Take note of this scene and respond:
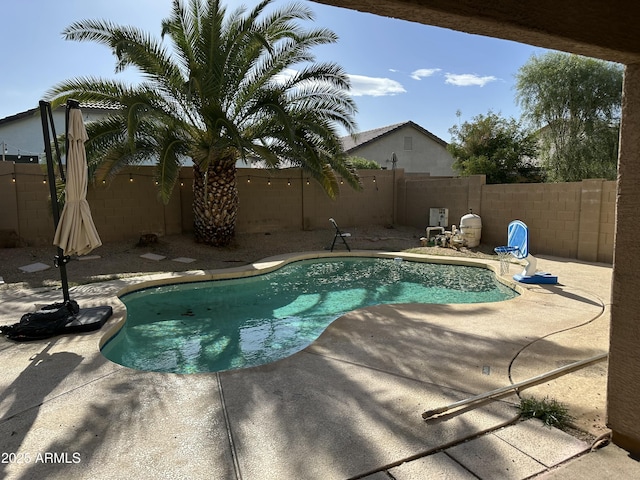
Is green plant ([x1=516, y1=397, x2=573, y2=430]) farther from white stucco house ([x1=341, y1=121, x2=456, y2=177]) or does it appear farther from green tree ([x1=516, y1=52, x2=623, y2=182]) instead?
white stucco house ([x1=341, y1=121, x2=456, y2=177])

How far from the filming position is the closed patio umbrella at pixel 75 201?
472 cm

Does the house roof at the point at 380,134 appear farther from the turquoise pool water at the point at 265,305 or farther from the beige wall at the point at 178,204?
the turquoise pool water at the point at 265,305

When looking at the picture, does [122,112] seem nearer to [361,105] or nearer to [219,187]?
[219,187]

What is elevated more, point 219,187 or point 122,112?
point 122,112

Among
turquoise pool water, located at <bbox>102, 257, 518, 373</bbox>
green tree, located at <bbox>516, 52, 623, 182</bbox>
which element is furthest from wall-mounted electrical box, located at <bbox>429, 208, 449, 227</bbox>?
green tree, located at <bbox>516, 52, 623, 182</bbox>

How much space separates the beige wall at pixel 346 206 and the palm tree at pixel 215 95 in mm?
1598

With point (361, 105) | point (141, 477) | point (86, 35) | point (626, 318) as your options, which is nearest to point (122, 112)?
point (86, 35)

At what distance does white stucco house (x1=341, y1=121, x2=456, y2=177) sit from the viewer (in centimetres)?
2417

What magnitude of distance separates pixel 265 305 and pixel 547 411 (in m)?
5.35

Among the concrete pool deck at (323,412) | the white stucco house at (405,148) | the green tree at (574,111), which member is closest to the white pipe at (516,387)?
the concrete pool deck at (323,412)

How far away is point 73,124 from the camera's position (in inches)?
185

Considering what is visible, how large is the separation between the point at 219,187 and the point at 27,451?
8965mm

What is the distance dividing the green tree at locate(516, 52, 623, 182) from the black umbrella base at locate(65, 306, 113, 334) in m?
19.0

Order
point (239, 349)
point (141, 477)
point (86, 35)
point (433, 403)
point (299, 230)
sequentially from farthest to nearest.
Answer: point (299, 230)
point (86, 35)
point (239, 349)
point (433, 403)
point (141, 477)
